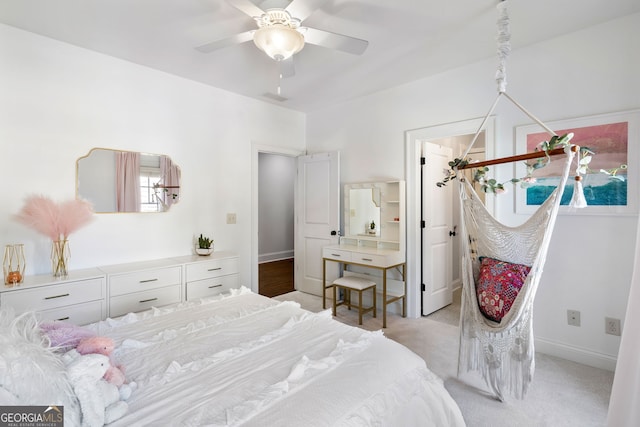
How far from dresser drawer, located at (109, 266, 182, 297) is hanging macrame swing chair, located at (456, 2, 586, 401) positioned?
2448 millimetres

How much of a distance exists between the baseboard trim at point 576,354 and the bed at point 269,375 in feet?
6.01

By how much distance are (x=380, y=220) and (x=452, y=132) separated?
48.8 inches

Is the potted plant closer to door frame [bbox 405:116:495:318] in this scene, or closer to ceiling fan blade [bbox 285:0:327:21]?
door frame [bbox 405:116:495:318]

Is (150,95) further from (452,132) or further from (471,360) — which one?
(471,360)

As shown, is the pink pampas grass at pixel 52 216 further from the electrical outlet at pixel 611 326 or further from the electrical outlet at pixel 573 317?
the electrical outlet at pixel 611 326

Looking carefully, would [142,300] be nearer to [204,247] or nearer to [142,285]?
[142,285]

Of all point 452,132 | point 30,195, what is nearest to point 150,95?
point 30,195

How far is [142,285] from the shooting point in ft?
8.84

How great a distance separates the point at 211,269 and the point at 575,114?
11.4 feet

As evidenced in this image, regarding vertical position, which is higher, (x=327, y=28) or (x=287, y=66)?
(x=327, y=28)

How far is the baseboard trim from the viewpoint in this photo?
7.79 ft

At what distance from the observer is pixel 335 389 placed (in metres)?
1.18

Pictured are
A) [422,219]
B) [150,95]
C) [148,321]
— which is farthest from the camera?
[422,219]

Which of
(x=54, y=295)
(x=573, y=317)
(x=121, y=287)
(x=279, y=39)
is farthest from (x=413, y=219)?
(x=54, y=295)
